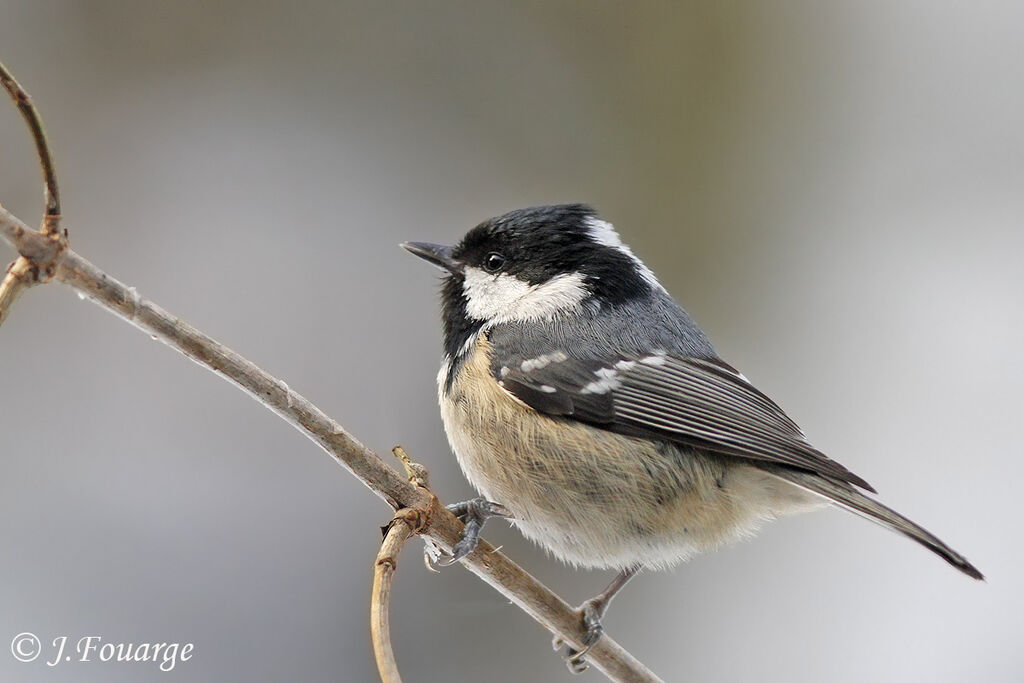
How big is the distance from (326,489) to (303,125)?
4.56 feet

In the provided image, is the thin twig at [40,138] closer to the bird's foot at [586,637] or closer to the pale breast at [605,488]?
the pale breast at [605,488]

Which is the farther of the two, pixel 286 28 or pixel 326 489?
pixel 286 28

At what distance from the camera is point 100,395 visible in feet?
9.15

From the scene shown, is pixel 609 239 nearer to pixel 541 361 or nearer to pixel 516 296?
pixel 516 296

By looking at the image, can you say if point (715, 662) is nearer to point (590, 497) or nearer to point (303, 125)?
point (590, 497)

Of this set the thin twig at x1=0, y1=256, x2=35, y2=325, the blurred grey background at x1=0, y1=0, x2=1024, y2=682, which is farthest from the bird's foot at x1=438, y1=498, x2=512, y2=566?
the blurred grey background at x1=0, y1=0, x2=1024, y2=682

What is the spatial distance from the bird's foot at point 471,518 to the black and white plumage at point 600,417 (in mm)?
100

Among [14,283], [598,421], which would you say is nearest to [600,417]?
[598,421]

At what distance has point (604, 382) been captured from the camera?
5.84 ft

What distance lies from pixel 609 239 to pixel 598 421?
482 millimetres

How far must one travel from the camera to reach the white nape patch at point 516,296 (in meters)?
1.91

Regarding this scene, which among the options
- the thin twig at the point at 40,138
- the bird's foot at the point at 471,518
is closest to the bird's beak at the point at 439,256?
the bird's foot at the point at 471,518

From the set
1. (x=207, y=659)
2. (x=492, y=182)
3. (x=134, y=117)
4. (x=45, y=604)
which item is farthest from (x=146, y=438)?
(x=492, y=182)

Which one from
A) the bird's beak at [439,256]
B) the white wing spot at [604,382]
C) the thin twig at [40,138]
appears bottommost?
the white wing spot at [604,382]
